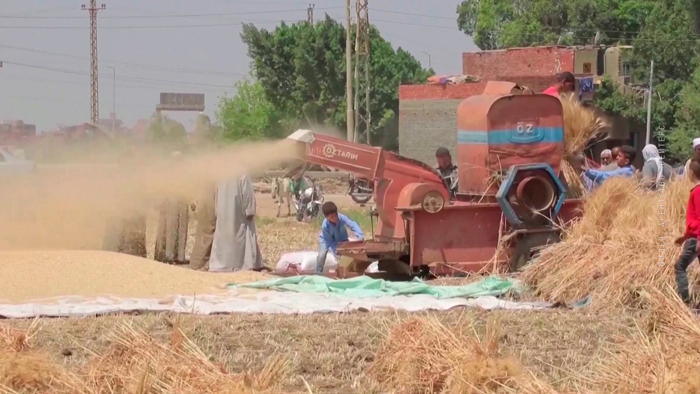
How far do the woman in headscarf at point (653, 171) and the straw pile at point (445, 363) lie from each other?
5.43m

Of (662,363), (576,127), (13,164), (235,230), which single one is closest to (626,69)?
(13,164)

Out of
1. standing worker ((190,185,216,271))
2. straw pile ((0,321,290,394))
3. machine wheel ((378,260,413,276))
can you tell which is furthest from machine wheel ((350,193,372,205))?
straw pile ((0,321,290,394))

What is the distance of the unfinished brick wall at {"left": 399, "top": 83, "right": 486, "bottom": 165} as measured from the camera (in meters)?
40.0

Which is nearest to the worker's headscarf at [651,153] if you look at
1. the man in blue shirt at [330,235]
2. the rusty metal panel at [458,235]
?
the rusty metal panel at [458,235]

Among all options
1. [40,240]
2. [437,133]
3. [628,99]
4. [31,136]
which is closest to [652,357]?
[40,240]

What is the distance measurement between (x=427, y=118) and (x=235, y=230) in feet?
94.0

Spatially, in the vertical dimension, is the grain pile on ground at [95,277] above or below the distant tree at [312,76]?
below

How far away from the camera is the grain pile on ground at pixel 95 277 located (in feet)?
34.6

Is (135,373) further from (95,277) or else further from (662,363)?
(95,277)

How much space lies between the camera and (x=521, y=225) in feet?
38.2

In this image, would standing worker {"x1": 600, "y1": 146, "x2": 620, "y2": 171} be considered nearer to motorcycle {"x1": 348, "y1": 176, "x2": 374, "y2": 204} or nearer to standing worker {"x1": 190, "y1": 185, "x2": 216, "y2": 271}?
standing worker {"x1": 190, "y1": 185, "x2": 216, "y2": 271}

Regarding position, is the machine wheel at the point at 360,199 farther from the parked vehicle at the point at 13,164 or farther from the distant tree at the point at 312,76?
the distant tree at the point at 312,76

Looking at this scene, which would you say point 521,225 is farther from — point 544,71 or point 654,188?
point 544,71

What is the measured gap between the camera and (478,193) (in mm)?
12016
